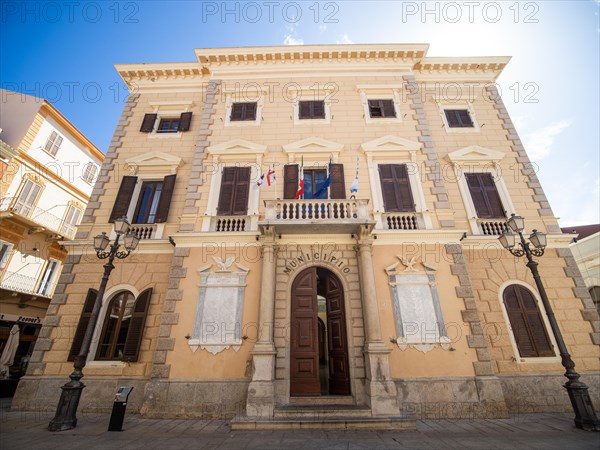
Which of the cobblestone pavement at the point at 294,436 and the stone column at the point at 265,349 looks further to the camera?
the stone column at the point at 265,349

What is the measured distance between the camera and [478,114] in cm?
1242

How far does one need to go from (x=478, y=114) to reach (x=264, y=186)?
10.4m

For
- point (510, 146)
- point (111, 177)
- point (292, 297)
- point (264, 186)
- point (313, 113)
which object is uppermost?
point (313, 113)

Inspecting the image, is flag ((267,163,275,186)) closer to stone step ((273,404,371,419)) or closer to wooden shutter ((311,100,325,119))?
wooden shutter ((311,100,325,119))

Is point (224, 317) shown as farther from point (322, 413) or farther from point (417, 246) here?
point (417, 246)

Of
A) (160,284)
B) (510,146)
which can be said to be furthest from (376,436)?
(510,146)

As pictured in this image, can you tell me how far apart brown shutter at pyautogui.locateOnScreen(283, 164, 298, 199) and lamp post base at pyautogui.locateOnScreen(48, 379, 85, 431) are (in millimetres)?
7718

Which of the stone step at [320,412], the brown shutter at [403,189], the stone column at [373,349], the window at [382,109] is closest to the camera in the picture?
the stone step at [320,412]

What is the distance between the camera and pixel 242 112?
40.3ft

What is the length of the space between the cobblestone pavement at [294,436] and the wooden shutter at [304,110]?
11232 mm

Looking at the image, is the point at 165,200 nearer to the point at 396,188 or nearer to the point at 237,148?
the point at 237,148

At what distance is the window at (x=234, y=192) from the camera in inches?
396

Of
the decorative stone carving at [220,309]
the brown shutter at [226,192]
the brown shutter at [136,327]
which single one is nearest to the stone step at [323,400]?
the decorative stone carving at [220,309]

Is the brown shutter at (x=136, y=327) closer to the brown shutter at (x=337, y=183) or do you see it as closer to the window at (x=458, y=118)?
the brown shutter at (x=337, y=183)
